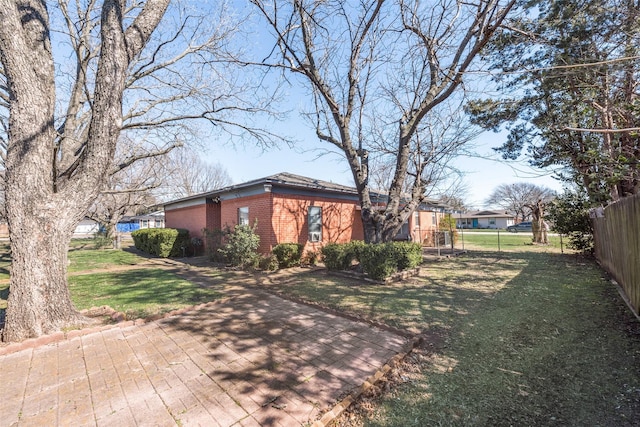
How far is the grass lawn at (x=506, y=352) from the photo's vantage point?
2.56m

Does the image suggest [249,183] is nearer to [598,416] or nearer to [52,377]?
[52,377]

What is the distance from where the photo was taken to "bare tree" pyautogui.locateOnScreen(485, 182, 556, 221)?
57850mm

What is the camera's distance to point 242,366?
327 centimetres

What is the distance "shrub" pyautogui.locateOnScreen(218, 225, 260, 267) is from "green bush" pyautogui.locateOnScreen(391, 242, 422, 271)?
495 cm

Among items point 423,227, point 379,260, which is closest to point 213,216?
point 379,260

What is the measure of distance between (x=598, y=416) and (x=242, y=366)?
11.7 feet

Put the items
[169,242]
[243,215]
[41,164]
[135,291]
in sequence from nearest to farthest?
[41,164], [135,291], [243,215], [169,242]

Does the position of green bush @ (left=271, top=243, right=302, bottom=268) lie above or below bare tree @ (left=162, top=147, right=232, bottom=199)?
below

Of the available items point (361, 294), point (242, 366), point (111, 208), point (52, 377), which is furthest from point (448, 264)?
point (111, 208)

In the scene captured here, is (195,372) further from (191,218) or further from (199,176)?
(199,176)

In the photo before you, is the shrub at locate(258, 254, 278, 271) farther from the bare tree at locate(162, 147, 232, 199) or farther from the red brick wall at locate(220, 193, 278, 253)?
the bare tree at locate(162, 147, 232, 199)

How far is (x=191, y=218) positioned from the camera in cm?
1617

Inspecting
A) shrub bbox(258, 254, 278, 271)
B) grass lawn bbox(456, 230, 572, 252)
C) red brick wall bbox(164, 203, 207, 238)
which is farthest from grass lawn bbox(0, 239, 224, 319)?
grass lawn bbox(456, 230, 572, 252)

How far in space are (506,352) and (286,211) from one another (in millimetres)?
8344
